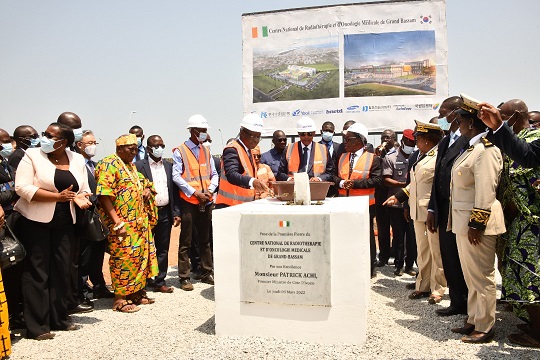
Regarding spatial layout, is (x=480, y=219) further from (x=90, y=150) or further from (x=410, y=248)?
(x=90, y=150)

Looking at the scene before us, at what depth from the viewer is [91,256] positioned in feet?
19.8

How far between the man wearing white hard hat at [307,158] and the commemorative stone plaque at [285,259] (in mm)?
2980

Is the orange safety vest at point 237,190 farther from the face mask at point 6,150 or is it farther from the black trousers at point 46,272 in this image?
the face mask at point 6,150

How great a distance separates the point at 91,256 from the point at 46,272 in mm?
1472

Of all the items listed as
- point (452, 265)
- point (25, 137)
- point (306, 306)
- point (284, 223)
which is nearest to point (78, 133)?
point (25, 137)

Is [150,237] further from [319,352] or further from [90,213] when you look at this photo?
[319,352]

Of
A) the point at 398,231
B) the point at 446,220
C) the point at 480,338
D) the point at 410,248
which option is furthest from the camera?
the point at 398,231

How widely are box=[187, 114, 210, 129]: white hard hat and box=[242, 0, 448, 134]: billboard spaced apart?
4488 millimetres

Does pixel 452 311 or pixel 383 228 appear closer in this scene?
pixel 452 311

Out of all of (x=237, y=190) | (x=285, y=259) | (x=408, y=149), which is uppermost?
(x=408, y=149)

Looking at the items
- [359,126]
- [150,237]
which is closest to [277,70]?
[359,126]

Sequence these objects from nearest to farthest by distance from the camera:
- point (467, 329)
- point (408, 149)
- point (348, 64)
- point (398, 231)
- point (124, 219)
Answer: point (467, 329)
point (124, 219)
point (398, 231)
point (408, 149)
point (348, 64)

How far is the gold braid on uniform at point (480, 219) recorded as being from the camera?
392 centimetres

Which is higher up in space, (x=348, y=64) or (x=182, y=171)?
(x=348, y=64)
